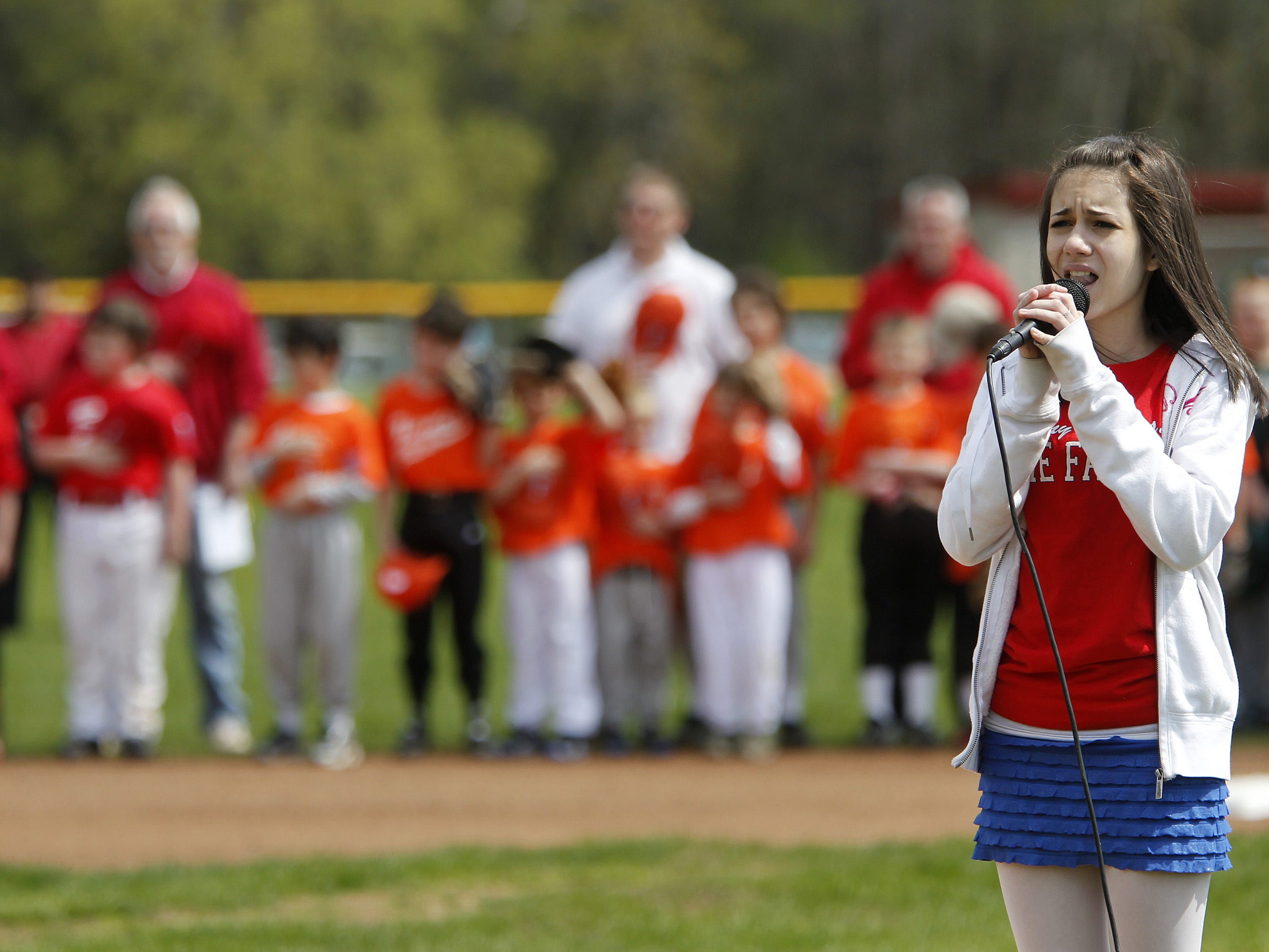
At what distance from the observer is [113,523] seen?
6.77m

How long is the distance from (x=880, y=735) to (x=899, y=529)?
890 mm

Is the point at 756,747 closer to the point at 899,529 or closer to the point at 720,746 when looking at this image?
the point at 720,746

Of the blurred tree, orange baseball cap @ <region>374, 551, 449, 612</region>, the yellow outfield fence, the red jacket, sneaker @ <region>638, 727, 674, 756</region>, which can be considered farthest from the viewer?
the blurred tree

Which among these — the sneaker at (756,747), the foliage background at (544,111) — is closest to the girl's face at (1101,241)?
the sneaker at (756,747)

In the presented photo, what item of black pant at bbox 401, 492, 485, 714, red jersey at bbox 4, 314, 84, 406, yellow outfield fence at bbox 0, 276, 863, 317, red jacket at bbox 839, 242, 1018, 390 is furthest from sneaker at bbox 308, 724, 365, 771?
yellow outfield fence at bbox 0, 276, 863, 317

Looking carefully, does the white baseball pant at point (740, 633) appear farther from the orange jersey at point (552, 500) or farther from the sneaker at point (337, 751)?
the sneaker at point (337, 751)

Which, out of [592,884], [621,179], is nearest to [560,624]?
[592,884]

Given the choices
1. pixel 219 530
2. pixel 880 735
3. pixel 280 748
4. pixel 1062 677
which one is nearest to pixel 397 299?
pixel 219 530

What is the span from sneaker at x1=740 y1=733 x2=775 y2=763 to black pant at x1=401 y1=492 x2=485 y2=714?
1.14m

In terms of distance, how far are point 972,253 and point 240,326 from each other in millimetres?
3330

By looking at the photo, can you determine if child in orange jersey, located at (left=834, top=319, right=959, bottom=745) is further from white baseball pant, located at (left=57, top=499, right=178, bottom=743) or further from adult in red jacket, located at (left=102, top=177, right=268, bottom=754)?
white baseball pant, located at (left=57, top=499, right=178, bottom=743)

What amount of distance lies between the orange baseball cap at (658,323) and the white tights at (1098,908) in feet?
15.7

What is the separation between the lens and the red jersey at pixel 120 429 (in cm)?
679

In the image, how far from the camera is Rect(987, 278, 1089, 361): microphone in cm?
244
